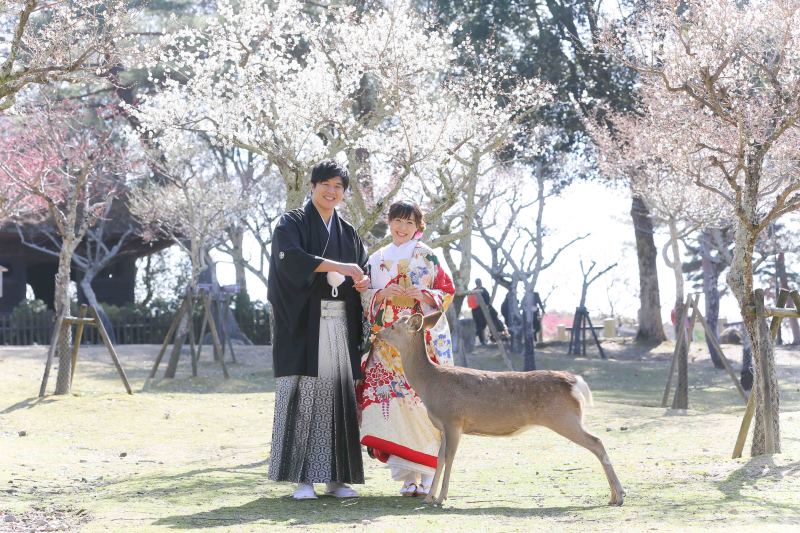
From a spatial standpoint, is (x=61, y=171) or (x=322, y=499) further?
(x=61, y=171)

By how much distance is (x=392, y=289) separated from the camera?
660cm

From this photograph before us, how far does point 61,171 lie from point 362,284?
1615 cm

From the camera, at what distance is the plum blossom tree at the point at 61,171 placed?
1555cm

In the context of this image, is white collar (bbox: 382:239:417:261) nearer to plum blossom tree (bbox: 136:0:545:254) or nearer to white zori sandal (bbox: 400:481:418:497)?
white zori sandal (bbox: 400:481:418:497)

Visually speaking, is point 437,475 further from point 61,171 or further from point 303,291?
point 61,171

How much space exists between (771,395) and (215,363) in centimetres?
1508

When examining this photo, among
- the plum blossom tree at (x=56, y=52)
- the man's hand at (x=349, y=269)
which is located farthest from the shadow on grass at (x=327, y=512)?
the plum blossom tree at (x=56, y=52)

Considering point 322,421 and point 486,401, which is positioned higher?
point 486,401

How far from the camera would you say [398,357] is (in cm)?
670

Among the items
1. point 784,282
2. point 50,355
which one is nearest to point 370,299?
point 50,355

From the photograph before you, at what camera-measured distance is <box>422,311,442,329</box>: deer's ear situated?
6.50m

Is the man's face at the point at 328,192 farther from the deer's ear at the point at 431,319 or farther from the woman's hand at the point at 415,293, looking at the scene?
the deer's ear at the point at 431,319

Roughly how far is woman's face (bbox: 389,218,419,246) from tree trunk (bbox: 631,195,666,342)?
71.1 ft

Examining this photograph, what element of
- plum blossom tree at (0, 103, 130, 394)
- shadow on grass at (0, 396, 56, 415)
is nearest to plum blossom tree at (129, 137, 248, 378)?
plum blossom tree at (0, 103, 130, 394)
